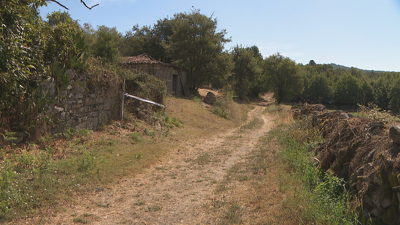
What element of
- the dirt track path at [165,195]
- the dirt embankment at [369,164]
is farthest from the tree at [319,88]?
the dirt embankment at [369,164]

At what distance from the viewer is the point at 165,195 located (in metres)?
5.95

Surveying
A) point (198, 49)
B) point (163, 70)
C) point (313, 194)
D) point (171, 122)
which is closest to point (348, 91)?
point (198, 49)

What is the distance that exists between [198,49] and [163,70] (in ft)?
17.9

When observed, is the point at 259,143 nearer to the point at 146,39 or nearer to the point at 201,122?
the point at 201,122

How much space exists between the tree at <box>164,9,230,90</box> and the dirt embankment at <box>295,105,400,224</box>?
72.2 ft

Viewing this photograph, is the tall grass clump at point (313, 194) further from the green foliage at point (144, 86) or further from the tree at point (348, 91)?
the tree at point (348, 91)

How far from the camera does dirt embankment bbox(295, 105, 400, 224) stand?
3695 millimetres

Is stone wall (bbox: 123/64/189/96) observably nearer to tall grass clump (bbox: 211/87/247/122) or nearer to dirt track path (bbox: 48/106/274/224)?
tall grass clump (bbox: 211/87/247/122)

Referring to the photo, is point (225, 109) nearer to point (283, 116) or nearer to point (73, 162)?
point (283, 116)

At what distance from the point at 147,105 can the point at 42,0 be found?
6991mm

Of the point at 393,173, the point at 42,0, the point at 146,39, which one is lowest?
the point at 393,173

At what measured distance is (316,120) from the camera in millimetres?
9875

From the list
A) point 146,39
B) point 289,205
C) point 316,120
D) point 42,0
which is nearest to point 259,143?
point 316,120

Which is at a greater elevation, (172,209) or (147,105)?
(147,105)
